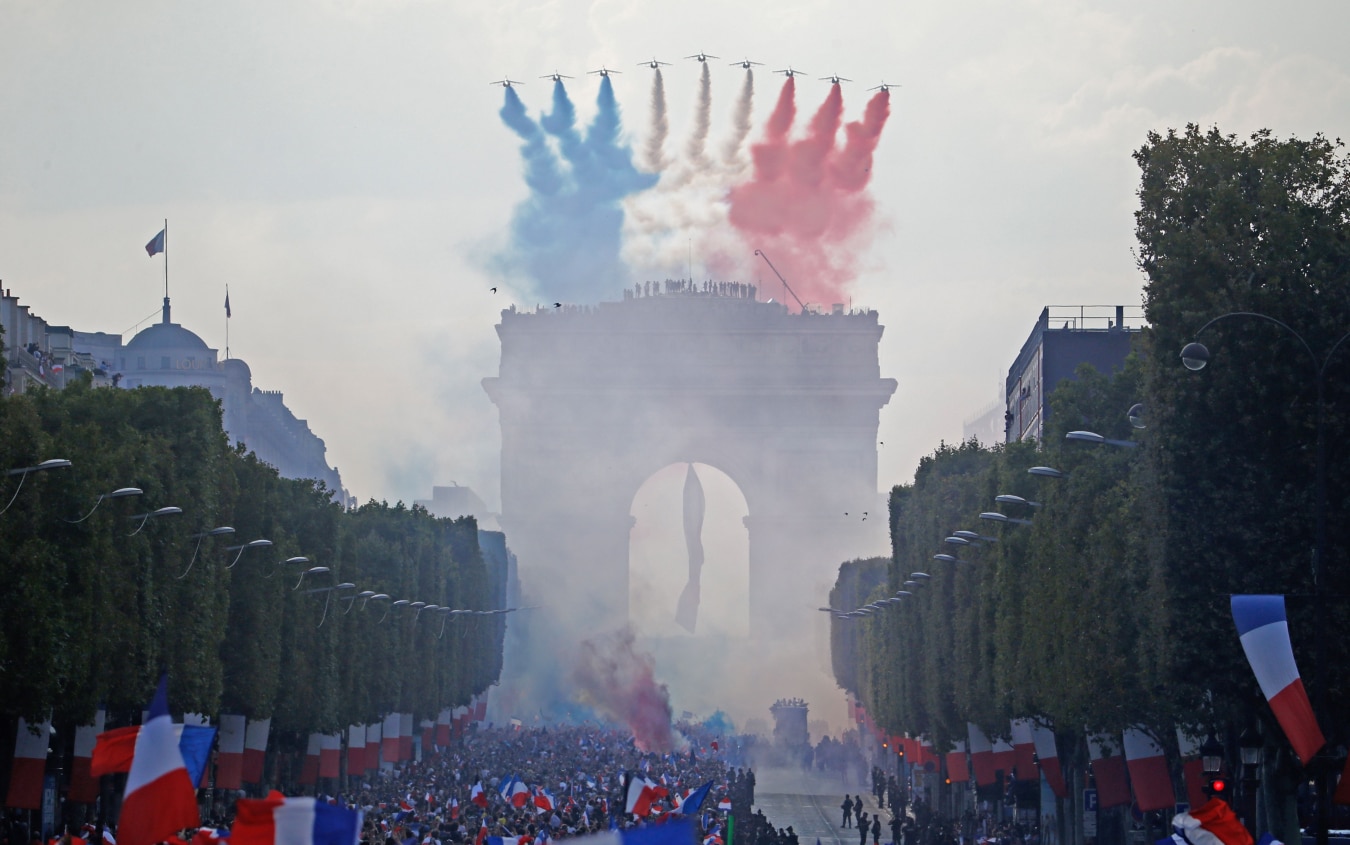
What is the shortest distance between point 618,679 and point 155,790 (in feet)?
349

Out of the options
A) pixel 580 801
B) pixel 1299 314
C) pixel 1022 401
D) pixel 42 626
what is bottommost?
pixel 580 801

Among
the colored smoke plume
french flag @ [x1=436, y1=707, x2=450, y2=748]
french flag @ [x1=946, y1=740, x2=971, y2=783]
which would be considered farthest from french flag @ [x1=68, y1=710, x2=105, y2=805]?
the colored smoke plume

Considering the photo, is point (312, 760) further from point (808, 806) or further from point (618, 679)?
point (618, 679)

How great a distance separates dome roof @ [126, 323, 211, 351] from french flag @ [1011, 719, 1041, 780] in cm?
7439

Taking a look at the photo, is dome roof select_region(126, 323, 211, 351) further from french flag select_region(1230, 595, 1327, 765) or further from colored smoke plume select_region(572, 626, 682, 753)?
french flag select_region(1230, 595, 1327, 765)

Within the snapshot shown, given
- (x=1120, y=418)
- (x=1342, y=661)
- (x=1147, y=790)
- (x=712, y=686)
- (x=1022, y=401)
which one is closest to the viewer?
(x=1342, y=661)

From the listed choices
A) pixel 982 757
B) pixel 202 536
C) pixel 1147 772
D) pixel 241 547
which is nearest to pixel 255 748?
pixel 241 547

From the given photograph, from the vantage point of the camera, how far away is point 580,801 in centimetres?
5247

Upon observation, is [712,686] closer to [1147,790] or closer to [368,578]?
[368,578]

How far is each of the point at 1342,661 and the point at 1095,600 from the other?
9287mm

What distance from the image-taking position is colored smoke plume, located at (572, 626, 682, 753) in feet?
371

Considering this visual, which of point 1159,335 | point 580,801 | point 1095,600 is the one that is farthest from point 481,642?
point 1159,335

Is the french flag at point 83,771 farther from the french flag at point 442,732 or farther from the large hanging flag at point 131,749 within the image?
the french flag at point 442,732

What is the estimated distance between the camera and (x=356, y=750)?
61500 millimetres
